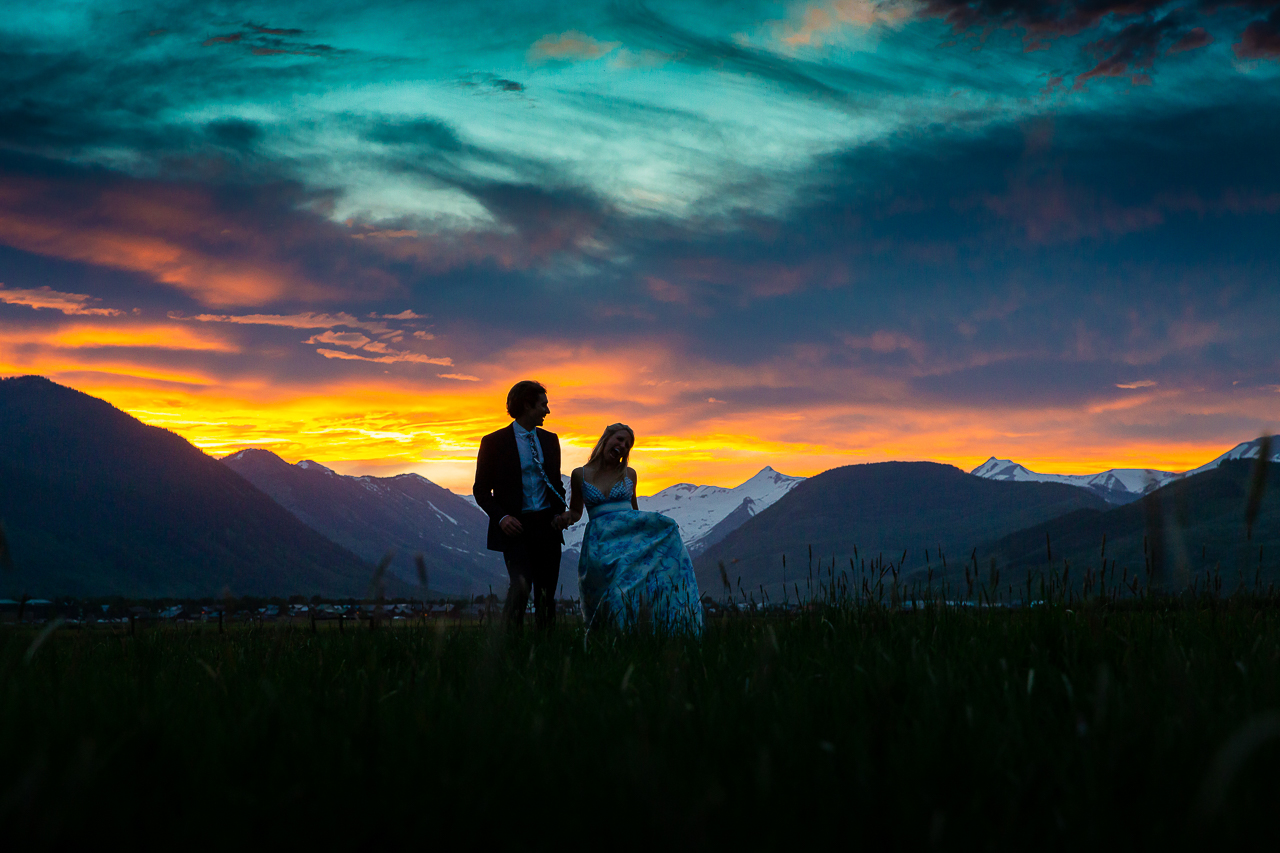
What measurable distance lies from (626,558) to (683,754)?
640 cm

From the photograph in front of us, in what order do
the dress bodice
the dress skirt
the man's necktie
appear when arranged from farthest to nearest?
the dress bodice
the man's necktie
the dress skirt

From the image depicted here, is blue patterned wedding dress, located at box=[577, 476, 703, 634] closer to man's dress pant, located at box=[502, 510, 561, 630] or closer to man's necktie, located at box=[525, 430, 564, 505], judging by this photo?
Answer: man's dress pant, located at box=[502, 510, 561, 630]

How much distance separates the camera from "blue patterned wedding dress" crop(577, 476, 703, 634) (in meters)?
8.77

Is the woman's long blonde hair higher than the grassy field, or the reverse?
the woman's long blonde hair

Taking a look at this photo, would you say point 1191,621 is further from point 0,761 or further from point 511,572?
point 0,761

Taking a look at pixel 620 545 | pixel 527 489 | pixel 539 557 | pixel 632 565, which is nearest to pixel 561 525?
pixel 539 557

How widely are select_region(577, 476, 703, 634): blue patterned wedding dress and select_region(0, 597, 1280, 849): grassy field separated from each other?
4284mm

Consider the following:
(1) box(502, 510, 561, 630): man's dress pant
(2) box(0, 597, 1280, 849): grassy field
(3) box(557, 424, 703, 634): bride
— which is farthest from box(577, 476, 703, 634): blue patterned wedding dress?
(2) box(0, 597, 1280, 849): grassy field

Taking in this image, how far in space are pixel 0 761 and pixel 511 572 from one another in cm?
603

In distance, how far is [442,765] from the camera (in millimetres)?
2557

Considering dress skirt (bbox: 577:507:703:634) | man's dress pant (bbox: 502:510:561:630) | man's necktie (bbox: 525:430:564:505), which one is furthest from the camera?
man's necktie (bbox: 525:430:564:505)

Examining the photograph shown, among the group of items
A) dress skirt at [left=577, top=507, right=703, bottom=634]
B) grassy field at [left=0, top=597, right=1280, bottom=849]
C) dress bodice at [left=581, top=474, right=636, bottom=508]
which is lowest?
grassy field at [left=0, top=597, right=1280, bottom=849]

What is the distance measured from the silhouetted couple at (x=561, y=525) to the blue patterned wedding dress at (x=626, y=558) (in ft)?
0.04

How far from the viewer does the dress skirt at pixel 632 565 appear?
344 inches
